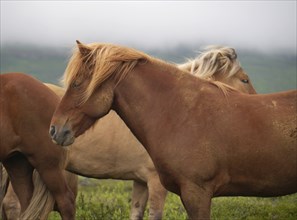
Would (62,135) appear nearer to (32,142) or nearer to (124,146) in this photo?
(32,142)

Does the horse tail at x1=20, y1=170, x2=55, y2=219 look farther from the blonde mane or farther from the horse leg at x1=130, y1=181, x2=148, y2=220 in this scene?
the blonde mane

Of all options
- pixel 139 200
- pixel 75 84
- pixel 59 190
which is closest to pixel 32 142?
pixel 59 190

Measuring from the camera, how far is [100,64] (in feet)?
20.6

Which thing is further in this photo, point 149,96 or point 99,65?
point 149,96

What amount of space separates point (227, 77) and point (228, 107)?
12.6 ft

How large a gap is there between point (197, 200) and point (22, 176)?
3.30 m

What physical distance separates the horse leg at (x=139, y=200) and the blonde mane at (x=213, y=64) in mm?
2241

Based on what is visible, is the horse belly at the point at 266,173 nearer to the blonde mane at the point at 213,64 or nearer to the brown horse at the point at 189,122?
the brown horse at the point at 189,122

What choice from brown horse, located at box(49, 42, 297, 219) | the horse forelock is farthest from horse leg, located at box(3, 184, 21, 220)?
→ the horse forelock

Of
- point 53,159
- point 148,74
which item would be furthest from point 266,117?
point 53,159

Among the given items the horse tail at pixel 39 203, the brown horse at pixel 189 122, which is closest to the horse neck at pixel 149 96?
the brown horse at pixel 189 122

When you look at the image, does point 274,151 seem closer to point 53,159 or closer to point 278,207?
point 53,159

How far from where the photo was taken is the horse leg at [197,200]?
19.6 ft

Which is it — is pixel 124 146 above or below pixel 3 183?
above
